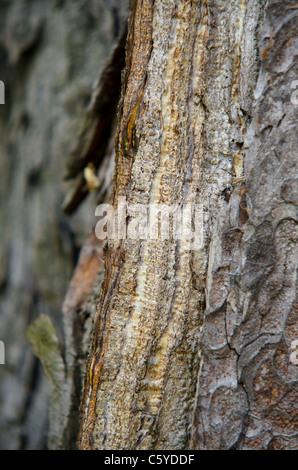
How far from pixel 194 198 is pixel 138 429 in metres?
0.35

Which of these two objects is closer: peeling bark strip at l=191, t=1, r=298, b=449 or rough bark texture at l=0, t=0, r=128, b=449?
peeling bark strip at l=191, t=1, r=298, b=449

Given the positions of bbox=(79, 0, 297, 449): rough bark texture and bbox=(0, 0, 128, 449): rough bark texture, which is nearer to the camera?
bbox=(79, 0, 297, 449): rough bark texture

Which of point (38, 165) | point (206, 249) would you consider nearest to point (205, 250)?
point (206, 249)

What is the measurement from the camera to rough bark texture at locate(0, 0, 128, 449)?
0.93 meters

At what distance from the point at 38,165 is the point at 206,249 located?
73 centimetres

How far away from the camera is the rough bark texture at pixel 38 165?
0.93 m

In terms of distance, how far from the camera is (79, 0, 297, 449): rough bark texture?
0.47 metres

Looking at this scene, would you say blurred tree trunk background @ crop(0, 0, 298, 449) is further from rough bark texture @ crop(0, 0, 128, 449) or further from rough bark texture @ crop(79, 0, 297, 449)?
rough bark texture @ crop(0, 0, 128, 449)

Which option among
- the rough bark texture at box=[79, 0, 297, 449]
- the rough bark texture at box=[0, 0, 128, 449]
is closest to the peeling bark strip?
the rough bark texture at box=[79, 0, 297, 449]

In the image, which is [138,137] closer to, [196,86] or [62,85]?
[196,86]

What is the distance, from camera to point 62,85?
98 cm

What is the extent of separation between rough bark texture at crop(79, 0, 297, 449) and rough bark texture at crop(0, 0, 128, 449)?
0.37 metres

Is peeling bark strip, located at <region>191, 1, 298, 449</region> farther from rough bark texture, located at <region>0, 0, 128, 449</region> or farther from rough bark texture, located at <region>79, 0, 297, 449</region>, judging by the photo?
rough bark texture, located at <region>0, 0, 128, 449</region>
